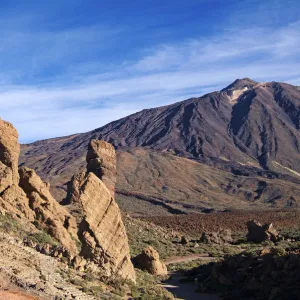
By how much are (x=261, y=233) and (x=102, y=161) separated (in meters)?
15.6

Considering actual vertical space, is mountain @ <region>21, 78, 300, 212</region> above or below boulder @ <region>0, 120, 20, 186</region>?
below

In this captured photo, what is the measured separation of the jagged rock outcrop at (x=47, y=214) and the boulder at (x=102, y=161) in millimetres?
20926

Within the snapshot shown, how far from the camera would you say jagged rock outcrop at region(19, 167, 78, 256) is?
693 inches

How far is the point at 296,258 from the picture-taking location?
2011 cm

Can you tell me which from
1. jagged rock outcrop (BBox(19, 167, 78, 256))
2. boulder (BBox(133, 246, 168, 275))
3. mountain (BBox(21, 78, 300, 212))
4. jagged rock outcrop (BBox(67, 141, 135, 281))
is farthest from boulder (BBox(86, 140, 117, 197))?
mountain (BBox(21, 78, 300, 212))

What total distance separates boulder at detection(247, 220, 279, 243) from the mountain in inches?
1789

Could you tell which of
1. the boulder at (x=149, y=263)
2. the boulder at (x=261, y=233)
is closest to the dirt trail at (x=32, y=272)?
the boulder at (x=149, y=263)

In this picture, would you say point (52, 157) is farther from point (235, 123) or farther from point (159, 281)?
point (159, 281)

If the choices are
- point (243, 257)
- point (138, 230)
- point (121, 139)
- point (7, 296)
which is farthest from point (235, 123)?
point (7, 296)

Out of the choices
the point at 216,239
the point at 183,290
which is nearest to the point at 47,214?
the point at 183,290

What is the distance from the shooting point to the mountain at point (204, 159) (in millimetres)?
106500

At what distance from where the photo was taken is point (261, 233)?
42.4 m

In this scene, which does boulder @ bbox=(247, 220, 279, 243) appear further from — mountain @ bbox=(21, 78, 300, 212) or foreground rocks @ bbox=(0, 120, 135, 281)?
mountain @ bbox=(21, 78, 300, 212)

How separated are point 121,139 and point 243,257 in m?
163
